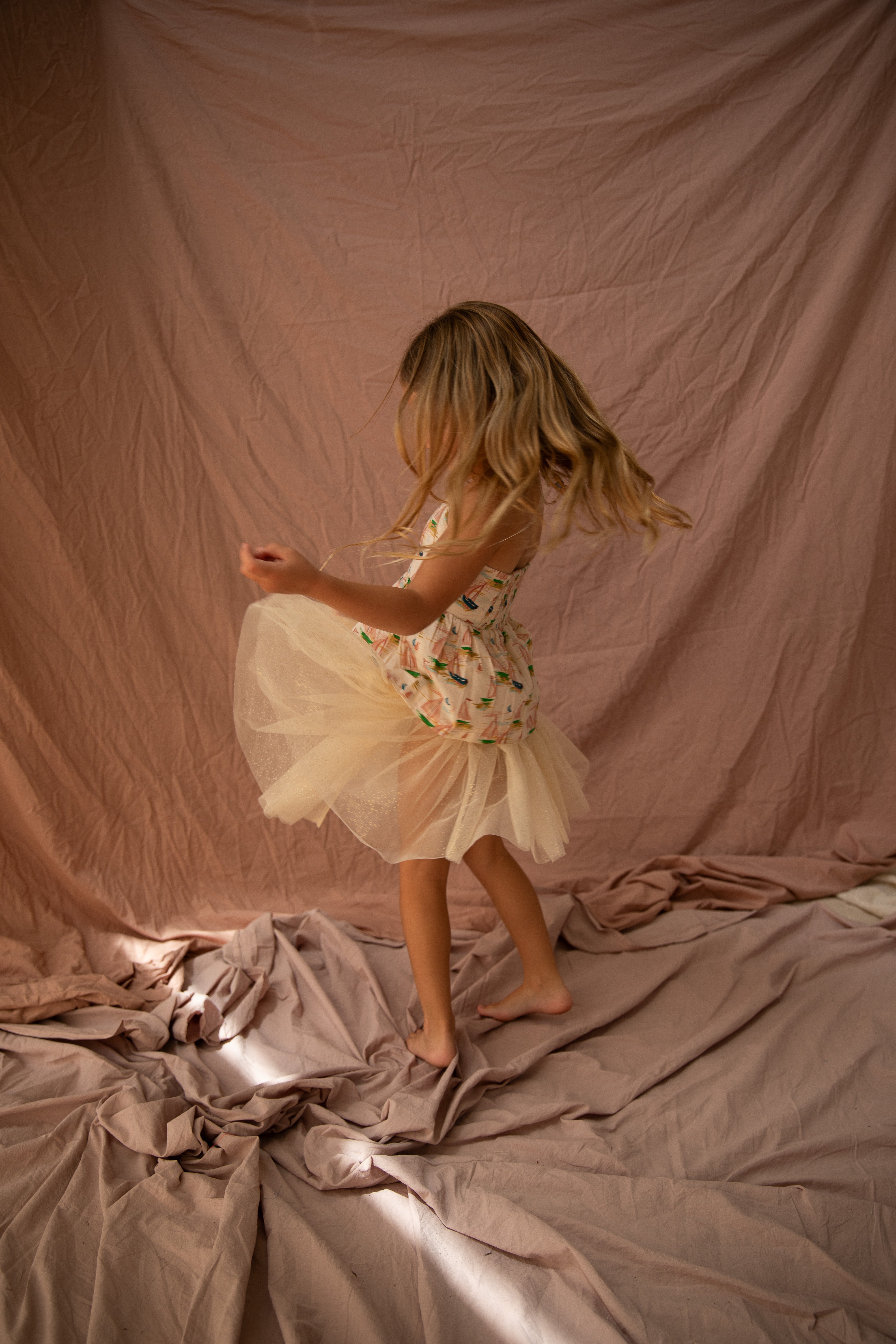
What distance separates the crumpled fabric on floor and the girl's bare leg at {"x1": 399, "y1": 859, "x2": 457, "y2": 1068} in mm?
46

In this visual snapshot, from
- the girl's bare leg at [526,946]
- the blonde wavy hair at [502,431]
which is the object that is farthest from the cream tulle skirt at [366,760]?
the blonde wavy hair at [502,431]

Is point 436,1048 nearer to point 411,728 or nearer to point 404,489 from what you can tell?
point 411,728

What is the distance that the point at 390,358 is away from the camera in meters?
2.09

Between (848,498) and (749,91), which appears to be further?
(848,498)

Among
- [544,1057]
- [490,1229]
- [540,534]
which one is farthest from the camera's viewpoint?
[544,1057]

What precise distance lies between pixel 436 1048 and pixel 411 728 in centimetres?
57

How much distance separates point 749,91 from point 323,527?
1.32 m

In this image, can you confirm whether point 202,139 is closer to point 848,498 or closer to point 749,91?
point 749,91

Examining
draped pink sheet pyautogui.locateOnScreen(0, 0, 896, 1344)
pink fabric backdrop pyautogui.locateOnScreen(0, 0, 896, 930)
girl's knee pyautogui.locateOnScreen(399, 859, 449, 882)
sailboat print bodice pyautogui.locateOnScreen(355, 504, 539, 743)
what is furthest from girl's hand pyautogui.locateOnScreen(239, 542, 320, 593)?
pink fabric backdrop pyautogui.locateOnScreen(0, 0, 896, 930)

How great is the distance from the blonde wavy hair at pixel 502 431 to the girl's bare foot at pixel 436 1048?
0.87 metres

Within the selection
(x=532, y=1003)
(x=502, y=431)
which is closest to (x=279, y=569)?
(x=502, y=431)

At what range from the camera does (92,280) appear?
6.48ft

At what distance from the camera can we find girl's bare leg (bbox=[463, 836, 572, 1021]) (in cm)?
174

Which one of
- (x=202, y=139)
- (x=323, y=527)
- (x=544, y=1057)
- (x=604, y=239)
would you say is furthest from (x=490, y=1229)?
(x=202, y=139)
